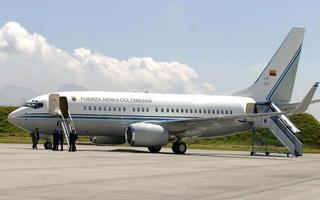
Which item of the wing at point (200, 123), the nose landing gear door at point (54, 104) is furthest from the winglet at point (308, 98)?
the nose landing gear door at point (54, 104)

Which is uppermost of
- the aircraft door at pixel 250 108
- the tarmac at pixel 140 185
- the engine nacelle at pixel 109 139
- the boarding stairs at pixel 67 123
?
the aircraft door at pixel 250 108

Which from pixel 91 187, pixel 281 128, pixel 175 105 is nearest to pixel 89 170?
pixel 91 187

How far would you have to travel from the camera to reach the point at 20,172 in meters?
18.6

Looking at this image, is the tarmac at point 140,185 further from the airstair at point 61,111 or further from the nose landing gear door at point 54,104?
the nose landing gear door at point 54,104

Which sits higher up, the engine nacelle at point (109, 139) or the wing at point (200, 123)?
the wing at point (200, 123)

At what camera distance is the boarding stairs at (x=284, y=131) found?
145 ft

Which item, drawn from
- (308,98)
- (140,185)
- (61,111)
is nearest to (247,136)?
(308,98)

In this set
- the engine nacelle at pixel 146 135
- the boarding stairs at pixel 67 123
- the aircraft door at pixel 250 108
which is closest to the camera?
the boarding stairs at pixel 67 123

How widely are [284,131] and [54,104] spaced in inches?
685

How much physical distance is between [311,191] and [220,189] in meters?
2.45

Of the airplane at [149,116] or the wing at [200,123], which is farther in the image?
the wing at [200,123]

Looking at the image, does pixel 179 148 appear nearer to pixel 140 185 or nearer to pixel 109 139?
pixel 109 139

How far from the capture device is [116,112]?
133ft

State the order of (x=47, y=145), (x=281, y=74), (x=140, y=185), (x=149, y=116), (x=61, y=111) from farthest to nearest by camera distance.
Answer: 1. (x=281, y=74)
2. (x=149, y=116)
3. (x=47, y=145)
4. (x=61, y=111)
5. (x=140, y=185)
